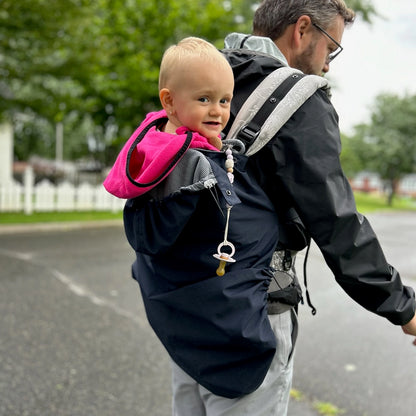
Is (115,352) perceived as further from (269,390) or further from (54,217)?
(54,217)

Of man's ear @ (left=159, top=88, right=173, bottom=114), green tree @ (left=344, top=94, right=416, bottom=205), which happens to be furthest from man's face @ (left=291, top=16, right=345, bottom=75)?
green tree @ (left=344, top=94, right=416, bottom=205)

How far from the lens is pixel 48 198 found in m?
12.4

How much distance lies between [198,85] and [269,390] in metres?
0.96

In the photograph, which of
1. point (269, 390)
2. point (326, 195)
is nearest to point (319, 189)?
point (326, 195)

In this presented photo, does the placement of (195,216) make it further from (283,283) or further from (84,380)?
(84,380)

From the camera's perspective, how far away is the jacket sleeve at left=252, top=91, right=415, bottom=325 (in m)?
A: 1.28

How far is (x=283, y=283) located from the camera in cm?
147

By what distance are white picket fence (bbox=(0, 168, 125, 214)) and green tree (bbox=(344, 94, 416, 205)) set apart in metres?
21.9

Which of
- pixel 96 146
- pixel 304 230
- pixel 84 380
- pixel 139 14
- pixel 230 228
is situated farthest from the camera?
pixel 96 146

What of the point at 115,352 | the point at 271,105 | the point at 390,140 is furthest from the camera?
the point at 390,140

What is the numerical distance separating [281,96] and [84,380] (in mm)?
2605

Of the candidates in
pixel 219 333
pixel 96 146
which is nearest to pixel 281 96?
pixel 219 333

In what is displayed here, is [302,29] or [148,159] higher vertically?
[302,29]

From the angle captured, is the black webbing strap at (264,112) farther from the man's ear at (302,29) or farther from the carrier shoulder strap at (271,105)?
the man's ear at (302,29)
